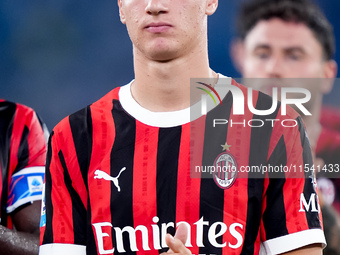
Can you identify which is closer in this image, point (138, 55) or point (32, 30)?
point (138, 55)

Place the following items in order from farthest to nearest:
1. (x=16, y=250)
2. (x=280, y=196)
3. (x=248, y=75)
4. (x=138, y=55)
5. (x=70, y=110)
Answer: (x=70, y=110), (x=248, y=75), (x=16, y=250), (x=138, y=55), (x=280, y=196)

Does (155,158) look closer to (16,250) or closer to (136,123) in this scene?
(136,123)

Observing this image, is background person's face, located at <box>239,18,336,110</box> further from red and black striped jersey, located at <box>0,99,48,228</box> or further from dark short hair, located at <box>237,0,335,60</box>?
red and black striped jersey, located at <box>0,99,48,228</box>

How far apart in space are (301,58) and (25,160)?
4.11 ft

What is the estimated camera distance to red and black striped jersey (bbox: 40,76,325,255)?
1.64m

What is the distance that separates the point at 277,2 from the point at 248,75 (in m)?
0.37

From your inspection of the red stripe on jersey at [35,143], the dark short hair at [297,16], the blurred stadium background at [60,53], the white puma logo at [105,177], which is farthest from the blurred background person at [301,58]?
the white puma logo at [105,177]

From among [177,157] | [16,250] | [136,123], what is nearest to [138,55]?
[136,123]

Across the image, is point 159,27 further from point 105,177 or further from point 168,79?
point 105,177

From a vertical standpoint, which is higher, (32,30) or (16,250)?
(32,30)

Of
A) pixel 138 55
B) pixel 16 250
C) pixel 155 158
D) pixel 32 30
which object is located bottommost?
pixel 16 250

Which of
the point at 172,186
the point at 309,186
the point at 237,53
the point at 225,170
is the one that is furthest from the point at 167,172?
the point at 237,53

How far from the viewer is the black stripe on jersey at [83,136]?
175cm

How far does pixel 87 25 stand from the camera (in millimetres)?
3180
